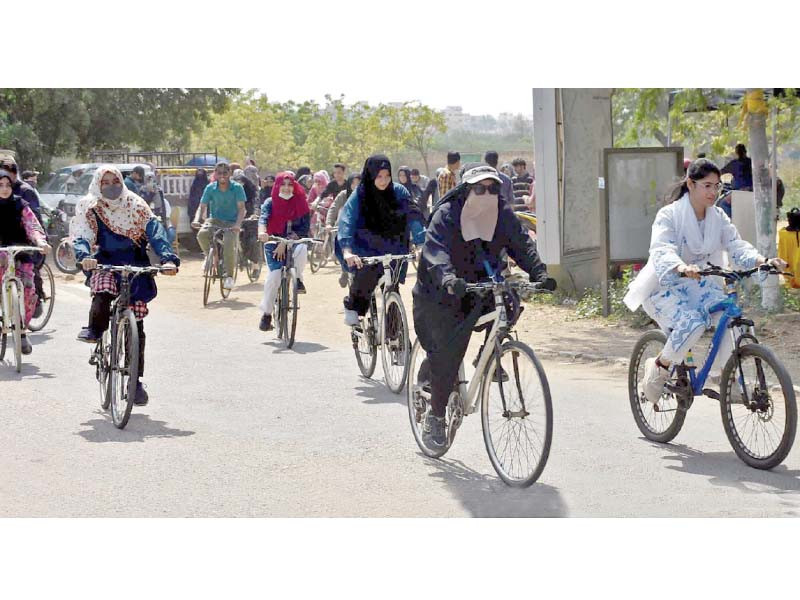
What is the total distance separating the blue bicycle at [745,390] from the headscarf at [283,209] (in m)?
6.05

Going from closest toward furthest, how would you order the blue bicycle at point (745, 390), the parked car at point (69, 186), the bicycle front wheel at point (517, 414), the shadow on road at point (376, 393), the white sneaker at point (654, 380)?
the bicycle front wheel at point (517, 414) < the blue bicycle at point (745, 390) < the white sneaker at point (654, 380) < the shadow on road at point (376, 393) < the parked car at point (69, 186)

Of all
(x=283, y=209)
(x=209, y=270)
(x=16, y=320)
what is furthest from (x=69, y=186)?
(x=16, y=320)

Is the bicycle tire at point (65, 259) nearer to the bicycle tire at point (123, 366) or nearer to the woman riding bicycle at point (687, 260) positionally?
the bicycle tire at point (123, 366)

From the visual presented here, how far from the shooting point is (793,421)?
253 inches

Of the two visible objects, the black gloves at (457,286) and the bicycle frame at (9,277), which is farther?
the bicycle frame at (9,277)

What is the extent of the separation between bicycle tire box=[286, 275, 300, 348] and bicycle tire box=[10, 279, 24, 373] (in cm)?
253

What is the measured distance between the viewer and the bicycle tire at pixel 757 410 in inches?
253

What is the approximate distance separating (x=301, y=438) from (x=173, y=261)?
1501mm

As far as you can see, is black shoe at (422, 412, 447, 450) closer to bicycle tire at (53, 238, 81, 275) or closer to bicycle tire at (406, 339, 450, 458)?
bicycle tire at (406, 339, 450, 458)


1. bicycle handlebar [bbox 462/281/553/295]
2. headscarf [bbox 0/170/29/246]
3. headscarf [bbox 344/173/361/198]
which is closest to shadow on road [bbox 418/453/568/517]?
bicycle handlebar [bbox 462/281/553/295]

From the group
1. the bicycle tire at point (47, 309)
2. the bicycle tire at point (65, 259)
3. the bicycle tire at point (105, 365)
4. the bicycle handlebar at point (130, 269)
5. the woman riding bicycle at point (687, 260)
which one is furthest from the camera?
the bicycle tire at point (65, 259)

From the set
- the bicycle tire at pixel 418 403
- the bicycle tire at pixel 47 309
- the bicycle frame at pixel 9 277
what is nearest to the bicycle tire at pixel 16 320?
the bicycle frame at pixel 9 277

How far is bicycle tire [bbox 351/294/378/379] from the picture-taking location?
1014 centimetres

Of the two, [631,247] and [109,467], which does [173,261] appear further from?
[631,247]
